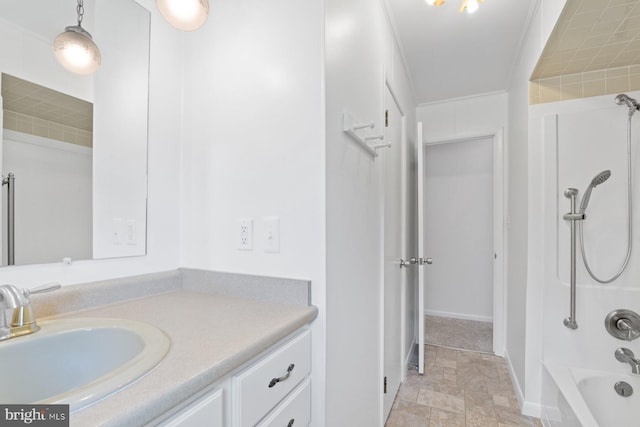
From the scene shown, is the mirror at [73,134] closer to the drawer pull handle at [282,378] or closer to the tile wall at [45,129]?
the tile wall at [45,129]

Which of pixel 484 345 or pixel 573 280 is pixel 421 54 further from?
pixel 484 345

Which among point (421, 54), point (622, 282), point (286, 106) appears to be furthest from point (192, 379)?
point (421, 54)

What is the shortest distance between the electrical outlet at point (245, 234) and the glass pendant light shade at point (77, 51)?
2.37 ft

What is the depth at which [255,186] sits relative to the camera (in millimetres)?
1148

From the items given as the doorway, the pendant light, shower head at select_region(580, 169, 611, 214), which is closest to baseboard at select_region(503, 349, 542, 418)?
Answer: shower head at select_region(580, 169, 611, 214)

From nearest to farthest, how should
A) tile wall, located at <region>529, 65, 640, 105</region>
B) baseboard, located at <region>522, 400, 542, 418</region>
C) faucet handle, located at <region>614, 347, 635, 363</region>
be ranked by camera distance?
1. faucet handle, located at <region>614, 347, 635, 363</region>
2. tile wall, located at <region>529, 65, 640, 105</region>
3. baseboard, located at <region>522, 400, 542, 418</region>

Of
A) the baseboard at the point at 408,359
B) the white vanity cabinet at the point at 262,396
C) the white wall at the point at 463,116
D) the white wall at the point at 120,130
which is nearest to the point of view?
the white vanity cabinet at the point at 262,396

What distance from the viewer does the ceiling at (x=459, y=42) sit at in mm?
1863

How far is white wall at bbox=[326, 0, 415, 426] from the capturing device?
1.08m

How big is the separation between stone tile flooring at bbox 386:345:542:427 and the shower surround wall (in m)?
0.47

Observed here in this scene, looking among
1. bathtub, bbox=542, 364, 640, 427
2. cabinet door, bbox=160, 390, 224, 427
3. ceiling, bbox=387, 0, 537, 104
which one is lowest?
bathtub, bbox=542, 364, 640, 427

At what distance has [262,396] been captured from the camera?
29.7 inches

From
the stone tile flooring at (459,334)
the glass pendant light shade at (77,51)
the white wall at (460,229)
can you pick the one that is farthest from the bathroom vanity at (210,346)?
the white wall at (460,229)

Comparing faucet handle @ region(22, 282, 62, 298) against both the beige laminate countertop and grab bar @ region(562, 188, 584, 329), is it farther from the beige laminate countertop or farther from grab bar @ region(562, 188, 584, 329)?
grab bar @ region(562, 188, 584, 329)
